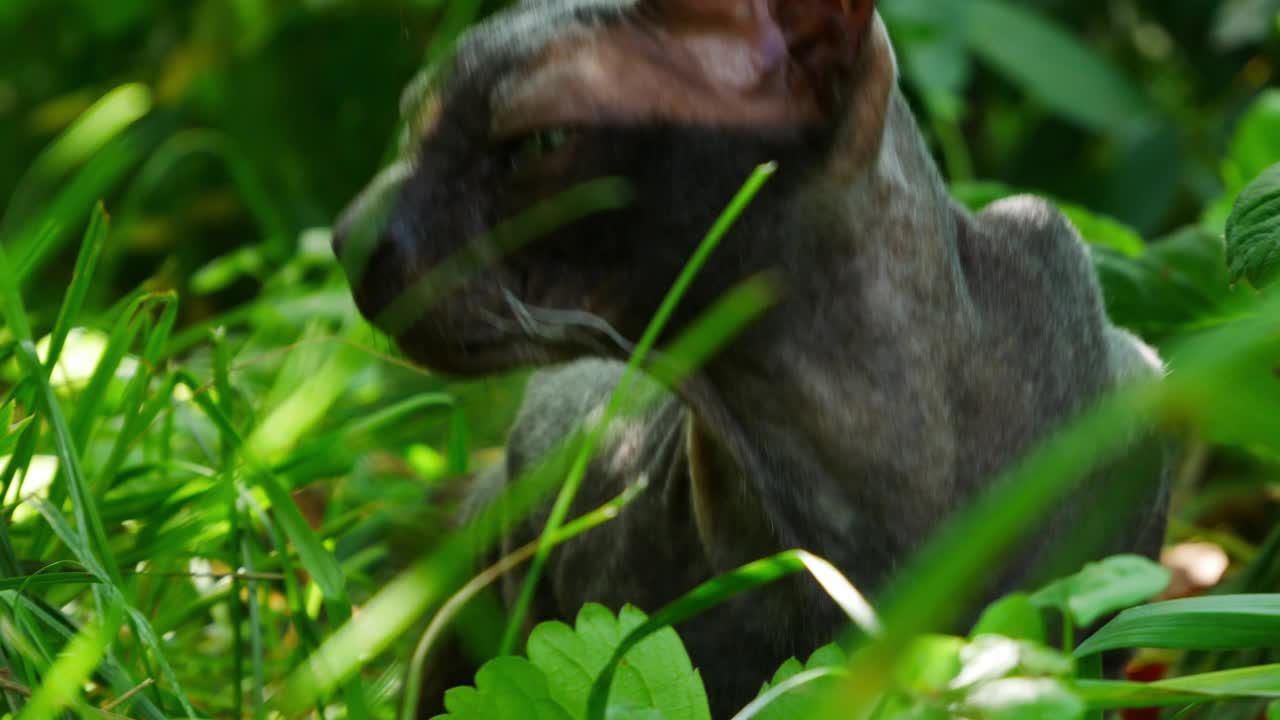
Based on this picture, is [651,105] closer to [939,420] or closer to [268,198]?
[939,420]

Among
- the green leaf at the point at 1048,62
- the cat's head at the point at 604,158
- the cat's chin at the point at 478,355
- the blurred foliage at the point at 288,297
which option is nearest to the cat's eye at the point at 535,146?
the cat's head at the point at 604,158

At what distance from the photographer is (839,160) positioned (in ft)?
3.41

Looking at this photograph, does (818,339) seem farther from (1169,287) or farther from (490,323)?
(1169,287)

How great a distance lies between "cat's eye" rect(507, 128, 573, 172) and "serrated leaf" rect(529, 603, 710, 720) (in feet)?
1.00

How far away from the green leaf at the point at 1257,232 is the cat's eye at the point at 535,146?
1.37 ft

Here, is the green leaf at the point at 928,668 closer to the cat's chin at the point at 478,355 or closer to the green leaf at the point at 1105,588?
the green leaf at the point at 1105,588

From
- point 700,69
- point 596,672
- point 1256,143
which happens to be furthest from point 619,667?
point 1256,143

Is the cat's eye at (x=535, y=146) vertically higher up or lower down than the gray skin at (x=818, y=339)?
higher up

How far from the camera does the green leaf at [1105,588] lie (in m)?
0.64

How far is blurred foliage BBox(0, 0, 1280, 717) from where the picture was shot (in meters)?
1.05

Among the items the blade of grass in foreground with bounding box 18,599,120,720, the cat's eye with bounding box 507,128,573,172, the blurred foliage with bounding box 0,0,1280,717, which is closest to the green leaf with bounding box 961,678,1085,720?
the blurred foliage with bounding box 0,0,1280,717

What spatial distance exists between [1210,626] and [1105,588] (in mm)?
148

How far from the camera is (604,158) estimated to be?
101cm

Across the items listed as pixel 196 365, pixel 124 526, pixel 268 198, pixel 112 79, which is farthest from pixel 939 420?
pixel 112 79
